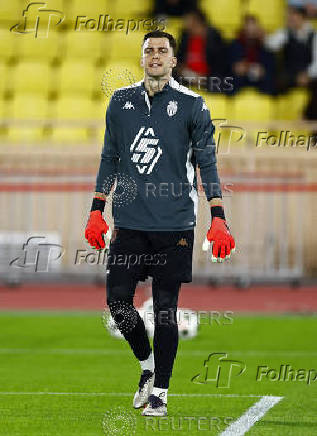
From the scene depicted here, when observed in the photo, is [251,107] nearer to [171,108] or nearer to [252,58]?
[252,58]

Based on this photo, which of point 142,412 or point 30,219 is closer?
point 142,412

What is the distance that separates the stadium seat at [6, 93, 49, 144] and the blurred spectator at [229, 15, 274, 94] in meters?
3.55

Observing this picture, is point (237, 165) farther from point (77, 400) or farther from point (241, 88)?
point (77, 400)

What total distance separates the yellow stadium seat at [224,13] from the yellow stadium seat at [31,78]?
313 centimetres

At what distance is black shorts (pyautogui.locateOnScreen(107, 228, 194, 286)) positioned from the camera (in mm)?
7633

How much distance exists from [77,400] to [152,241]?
1.39m

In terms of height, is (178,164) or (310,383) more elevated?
(178,164)

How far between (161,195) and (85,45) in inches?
599

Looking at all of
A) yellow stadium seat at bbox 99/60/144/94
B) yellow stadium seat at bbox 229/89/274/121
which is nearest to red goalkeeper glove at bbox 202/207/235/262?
yellow stadium seat at bbox 99/60/144/94

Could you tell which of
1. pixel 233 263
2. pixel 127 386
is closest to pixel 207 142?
pixel 127 386

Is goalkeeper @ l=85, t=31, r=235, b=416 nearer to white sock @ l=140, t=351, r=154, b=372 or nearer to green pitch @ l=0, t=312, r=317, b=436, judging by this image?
white sock @ l=140, t=351, r=154, b=372

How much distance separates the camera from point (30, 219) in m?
18.8

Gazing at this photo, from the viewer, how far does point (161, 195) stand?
7.64 metres

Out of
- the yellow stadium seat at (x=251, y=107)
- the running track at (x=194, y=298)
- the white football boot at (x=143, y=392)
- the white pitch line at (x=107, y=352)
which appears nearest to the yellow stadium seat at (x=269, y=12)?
the yellow stadium seat at (x=251, y=107)
